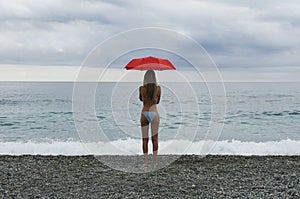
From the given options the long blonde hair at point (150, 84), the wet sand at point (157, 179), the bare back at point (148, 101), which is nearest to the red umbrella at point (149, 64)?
the long blonde hair at point (150, 84)

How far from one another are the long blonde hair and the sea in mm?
282

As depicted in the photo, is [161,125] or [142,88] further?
[161,125]

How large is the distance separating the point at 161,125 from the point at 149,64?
69.9 inches

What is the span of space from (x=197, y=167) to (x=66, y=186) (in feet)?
9.80

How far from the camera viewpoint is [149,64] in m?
7.38

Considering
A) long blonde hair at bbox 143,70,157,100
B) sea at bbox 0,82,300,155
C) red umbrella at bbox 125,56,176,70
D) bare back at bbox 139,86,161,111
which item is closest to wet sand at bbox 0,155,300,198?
sea at bbox 0,82,300,155

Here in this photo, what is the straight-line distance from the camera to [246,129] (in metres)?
20.9

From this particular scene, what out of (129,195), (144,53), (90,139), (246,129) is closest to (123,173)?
(90,139)

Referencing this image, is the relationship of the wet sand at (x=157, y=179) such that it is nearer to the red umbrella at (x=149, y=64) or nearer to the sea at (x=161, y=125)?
the sea at (x=161, y=125)

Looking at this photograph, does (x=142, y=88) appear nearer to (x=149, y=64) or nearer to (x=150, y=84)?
(x=150, y=84)

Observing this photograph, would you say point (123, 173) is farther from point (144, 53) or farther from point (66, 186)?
point (144, 53)

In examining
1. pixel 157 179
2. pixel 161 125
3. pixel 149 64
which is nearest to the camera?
pixel 157 179

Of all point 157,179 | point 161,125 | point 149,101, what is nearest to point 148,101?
point 149,101

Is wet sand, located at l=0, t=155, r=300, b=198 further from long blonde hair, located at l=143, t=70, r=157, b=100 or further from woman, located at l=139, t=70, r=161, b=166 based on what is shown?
long blonde hair, located at l=143, t=70, r=157, b=100
